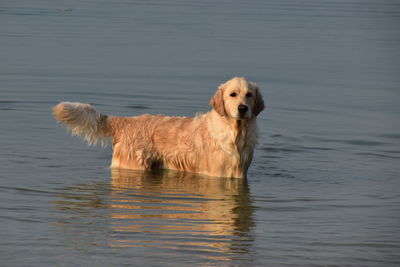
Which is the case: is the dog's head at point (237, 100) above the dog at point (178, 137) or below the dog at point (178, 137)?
above

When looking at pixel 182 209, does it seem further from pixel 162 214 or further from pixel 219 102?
pixel 219 102

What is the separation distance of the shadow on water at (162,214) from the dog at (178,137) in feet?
0.50

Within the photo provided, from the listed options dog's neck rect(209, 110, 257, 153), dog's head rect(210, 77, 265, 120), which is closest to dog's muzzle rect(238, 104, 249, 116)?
dog's head rect(210, 77, 265, 120)

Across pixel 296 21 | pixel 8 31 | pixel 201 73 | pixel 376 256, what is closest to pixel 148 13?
pixel 296 21

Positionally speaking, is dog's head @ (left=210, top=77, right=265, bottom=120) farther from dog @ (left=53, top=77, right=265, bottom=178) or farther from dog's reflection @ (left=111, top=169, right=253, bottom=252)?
dog's reflection @ (left=111, top=169, right=253, bottom=252)

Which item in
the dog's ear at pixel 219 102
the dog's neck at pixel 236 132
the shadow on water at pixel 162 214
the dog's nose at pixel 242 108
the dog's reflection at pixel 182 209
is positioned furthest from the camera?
the dog's neck at pixel 236 132

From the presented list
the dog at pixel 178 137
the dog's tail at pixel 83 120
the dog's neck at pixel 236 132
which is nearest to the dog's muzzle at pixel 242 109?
the dog at pixel 178 137

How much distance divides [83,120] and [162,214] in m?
2.57

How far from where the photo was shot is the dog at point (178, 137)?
1109 centimetres

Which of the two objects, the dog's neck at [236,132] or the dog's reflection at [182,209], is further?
the dog's neck at [236,132]

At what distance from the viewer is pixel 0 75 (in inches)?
690

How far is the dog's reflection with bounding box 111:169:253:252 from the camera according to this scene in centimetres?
838

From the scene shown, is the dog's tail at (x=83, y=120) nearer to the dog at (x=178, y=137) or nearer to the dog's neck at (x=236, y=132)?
the dog at (x=178, y=137)

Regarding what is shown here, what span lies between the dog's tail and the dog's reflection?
56 centimetres
